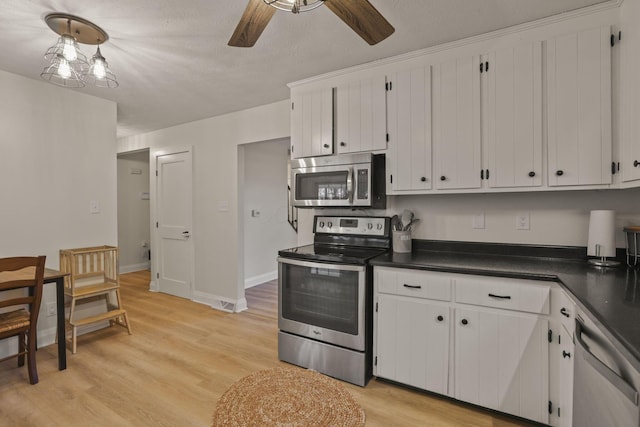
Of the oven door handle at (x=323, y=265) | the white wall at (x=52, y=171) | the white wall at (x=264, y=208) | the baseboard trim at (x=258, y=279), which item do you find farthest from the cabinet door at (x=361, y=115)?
the baseboard trim at (x=258, y=279)

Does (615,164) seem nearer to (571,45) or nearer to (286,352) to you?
(571,45)

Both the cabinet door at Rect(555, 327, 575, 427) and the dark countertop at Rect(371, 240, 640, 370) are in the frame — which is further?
the cabinet door at Rect(555, 327, 575, 427)

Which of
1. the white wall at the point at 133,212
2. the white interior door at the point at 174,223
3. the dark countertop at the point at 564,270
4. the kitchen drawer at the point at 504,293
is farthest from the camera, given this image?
the white wall at the point at 133,212

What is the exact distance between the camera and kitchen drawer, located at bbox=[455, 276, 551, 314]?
166 cm

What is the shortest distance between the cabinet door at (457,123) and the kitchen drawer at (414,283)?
0.69m

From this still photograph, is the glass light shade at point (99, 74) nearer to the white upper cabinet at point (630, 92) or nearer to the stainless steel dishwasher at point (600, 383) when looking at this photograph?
the stainless steel dishwasher at point (600, 383)

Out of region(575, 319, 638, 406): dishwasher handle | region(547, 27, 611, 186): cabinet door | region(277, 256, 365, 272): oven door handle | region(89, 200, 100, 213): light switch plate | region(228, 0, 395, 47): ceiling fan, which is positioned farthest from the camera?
region(89, 200, 100, 213): light switch plate

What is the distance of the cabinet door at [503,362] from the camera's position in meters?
1.68

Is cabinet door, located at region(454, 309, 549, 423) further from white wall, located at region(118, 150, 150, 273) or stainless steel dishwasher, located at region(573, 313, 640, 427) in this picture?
white wall, located at region(118, 150, 150, 273)

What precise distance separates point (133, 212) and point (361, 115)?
16.8 feet

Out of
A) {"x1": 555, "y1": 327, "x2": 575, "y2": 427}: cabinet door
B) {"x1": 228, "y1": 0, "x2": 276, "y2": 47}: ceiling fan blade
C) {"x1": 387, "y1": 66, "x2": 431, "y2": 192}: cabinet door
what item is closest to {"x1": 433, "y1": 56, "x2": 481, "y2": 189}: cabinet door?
{"x1": 387, "y1": 66, "x2": 431, "y2": 192}: cabinet door

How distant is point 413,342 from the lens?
2.02m

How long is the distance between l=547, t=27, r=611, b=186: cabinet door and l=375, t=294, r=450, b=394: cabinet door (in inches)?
45.4

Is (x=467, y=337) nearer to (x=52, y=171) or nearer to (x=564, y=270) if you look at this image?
(x=564, y=270)
